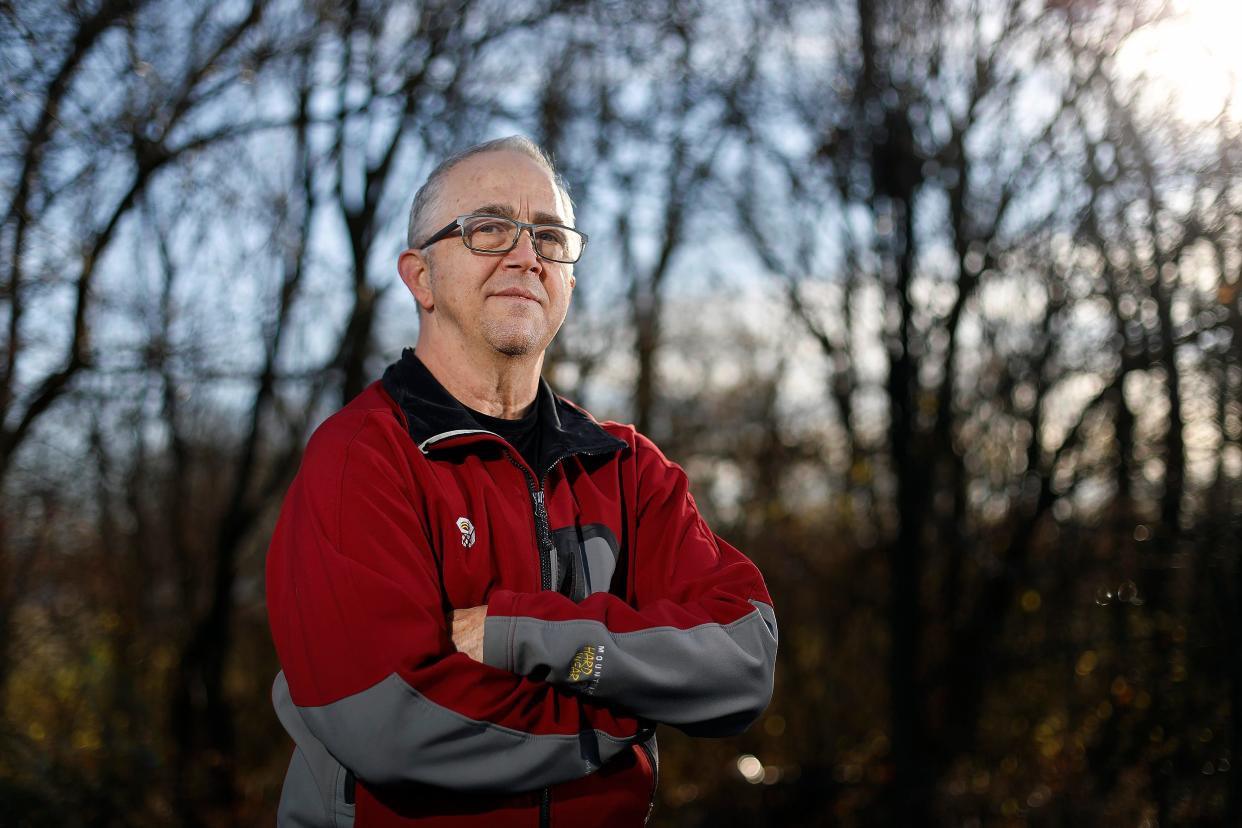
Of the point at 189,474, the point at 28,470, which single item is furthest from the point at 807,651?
the point at 28,470

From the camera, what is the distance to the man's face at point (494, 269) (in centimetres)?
224

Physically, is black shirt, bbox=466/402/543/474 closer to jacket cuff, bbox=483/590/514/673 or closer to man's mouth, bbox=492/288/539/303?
man's mouth, bbox=492/288/539/303

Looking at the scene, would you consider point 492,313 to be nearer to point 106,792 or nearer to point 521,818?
point 521,818

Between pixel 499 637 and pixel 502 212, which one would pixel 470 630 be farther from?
pixel 502 212

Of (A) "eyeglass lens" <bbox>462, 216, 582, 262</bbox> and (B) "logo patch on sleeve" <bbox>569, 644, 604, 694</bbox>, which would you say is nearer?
(B) "logo patch on sleeve" <bbox>569, 644, 604, 694</bbox>

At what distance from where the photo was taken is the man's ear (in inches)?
91.9

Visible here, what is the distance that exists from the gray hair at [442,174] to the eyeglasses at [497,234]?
6 cm

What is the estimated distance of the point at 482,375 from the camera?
7.53 feet

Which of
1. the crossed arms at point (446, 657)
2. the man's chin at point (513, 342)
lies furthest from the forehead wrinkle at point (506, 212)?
the crossed arms at point (446, 657)

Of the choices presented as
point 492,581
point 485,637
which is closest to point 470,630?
point 485,637

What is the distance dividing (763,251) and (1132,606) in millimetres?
3976

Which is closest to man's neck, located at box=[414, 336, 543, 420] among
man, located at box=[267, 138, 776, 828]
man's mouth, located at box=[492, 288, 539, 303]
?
man, located at box=[267, 138, 776, 828]

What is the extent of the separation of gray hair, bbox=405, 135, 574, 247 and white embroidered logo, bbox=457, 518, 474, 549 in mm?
687

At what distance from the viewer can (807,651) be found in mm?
8297
